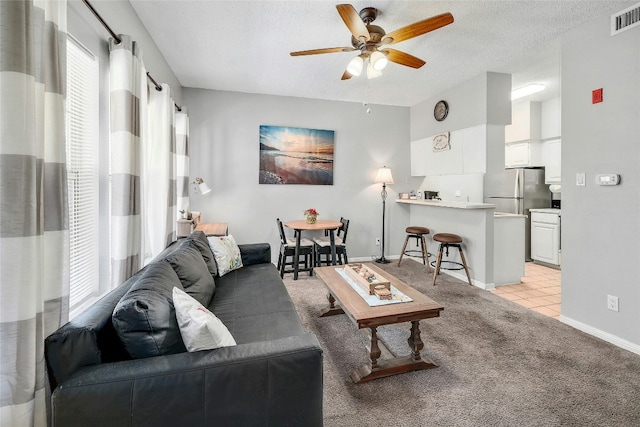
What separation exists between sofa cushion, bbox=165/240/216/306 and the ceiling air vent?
365cm

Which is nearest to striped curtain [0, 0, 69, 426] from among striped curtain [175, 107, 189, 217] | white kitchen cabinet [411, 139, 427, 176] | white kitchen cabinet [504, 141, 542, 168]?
striped curtain [175, 107, 189, 217]

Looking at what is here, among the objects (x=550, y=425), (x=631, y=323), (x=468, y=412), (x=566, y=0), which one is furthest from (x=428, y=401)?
(x=566, y=0)

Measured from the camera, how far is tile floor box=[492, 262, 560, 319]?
3.18 meters

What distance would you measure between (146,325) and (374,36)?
7.92ft

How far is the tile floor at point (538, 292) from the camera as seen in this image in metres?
3.18

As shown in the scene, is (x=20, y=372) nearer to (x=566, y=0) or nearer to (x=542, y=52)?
(x=566, y=0)

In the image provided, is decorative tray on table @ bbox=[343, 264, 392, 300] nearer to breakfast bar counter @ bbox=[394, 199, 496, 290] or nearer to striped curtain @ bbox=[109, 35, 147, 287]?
striped curtain @ bbox=[109, 35, 147, 287]

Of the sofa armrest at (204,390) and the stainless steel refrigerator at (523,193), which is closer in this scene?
the sofa armrest at (204,390)

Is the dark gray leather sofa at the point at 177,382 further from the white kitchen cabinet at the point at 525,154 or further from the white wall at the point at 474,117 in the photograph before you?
the white kitchen cabinet at the point at 525,154

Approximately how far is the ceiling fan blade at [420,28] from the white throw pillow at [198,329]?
2217mm

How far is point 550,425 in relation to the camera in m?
1.57

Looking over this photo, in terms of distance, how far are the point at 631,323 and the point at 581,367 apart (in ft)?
2.21

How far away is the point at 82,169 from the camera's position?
1850 millimetres

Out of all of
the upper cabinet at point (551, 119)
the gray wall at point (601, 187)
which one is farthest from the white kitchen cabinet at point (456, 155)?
the upper cabinet at point (551, 119)
